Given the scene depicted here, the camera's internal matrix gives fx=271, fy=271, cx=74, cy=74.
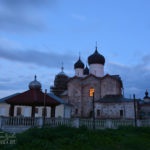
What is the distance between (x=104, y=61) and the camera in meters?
52.4

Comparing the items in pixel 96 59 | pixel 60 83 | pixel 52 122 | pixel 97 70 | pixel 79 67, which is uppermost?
pixel 96 59

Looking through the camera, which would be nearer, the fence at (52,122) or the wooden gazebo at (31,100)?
the fence at (52,122)

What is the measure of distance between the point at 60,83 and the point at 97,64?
45.4 feet

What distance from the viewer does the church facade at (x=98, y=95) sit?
4342cm

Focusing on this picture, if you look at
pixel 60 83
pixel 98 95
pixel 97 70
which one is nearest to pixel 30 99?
pixel 98 95

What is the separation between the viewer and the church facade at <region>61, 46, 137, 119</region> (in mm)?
43422

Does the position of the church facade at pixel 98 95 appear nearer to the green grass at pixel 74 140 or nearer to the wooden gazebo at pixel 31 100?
the wooden gazebo at pixel 31 100

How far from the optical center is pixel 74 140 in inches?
672

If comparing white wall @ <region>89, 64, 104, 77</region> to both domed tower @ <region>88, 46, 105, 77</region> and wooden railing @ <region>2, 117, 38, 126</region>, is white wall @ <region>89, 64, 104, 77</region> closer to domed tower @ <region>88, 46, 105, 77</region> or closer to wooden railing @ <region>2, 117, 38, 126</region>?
domed tower @ <region>88, 46, 105, 77</region>

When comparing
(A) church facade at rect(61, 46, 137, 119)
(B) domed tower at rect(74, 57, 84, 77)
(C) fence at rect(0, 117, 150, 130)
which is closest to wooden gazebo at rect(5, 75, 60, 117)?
(C) fence at rect(0, 117, 150, 130)

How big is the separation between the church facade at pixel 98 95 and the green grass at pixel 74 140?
21921 millimetres

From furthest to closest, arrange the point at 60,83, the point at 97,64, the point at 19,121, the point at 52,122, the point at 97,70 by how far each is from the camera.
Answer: the point at 60,83
the point at 97,64
the point at 97,70
the point at 52,122
the point at 19,121

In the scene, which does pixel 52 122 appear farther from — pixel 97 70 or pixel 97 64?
pixel 97 64

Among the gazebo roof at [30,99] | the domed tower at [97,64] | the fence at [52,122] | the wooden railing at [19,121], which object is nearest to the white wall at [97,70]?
the domed tower at [97,64]
